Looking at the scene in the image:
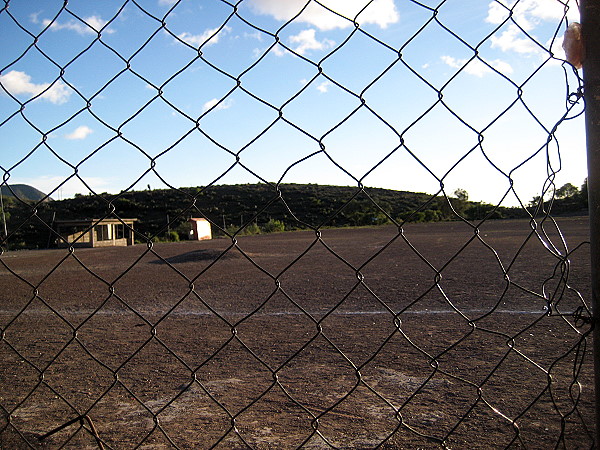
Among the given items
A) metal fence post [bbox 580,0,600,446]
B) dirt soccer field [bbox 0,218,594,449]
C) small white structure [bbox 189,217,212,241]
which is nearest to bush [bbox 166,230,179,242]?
small white structure [bbox 189,217,212,241]

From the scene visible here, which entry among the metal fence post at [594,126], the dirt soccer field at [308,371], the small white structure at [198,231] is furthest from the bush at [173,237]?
the metal fence post at [594,126]

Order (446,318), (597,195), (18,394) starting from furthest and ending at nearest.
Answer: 1. (446,318)
2. (18,394)
3. (597,195)

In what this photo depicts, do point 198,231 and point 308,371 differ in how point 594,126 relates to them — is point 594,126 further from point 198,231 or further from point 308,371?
point 198,231

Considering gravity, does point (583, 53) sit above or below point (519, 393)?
above

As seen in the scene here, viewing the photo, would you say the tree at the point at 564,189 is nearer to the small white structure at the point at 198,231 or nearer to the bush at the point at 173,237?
the small white structure at the point at 198,231

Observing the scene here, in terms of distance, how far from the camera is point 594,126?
1.22 metres

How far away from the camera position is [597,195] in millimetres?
1211

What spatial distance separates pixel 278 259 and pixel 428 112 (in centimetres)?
1288

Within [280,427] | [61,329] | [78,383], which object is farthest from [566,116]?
[61,329]

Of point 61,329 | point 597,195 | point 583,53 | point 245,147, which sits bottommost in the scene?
point 61,329

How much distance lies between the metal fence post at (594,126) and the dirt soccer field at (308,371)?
145 mm

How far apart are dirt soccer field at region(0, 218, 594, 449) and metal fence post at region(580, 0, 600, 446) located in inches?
5.7

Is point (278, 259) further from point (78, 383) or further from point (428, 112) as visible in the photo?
point (428, 112)

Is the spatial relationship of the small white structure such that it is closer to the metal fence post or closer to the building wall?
the building wall
